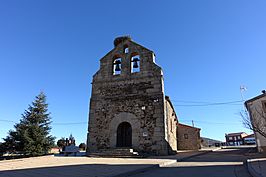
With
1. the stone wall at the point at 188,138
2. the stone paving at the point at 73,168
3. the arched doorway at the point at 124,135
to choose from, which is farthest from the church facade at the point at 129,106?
the stone wall at the point at 188,138

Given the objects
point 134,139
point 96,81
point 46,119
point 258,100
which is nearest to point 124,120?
point 134,139

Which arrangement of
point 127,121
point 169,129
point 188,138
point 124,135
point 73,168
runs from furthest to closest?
point 188,138 → point 169,129 → point 124,135 → point 127,121 → point 73,168

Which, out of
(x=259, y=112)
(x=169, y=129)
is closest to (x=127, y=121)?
(x=169, y=129)

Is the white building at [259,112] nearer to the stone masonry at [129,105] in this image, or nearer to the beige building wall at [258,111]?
the beige building wall at [258,111]

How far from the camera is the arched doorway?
1295 centimetres

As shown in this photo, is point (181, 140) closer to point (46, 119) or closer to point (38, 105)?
point (46, 119)

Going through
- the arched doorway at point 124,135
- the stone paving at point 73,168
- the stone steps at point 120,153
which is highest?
the arched doorway at point 124,135

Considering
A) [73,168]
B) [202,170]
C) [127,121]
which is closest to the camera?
[202,170]

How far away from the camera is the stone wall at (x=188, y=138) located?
67.8 feet

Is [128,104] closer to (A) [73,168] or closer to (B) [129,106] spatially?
(B) [129,106]

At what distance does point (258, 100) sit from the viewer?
13609 mm

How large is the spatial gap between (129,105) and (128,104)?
117mm

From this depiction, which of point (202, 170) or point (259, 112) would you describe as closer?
point (202, 170)

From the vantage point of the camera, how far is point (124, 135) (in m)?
13.2
